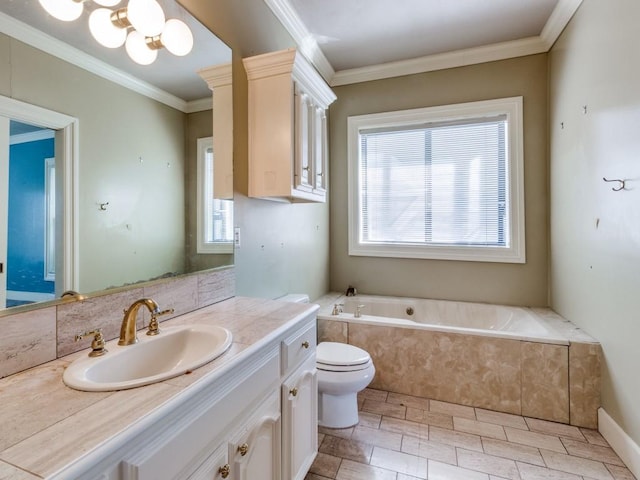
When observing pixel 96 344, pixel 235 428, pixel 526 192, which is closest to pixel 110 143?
pixel 96 344

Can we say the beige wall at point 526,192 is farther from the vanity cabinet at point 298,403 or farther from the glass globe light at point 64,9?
the glass globe light at point 64,9

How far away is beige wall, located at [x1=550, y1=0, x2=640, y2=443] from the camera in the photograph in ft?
5.23

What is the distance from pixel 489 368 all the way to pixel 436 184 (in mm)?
1635

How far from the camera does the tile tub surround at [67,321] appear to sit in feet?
2.85

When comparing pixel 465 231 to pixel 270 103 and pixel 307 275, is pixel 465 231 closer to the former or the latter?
pixel 307 275

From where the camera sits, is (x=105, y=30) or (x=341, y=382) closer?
(x=105, y=30)

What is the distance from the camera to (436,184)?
119 inches

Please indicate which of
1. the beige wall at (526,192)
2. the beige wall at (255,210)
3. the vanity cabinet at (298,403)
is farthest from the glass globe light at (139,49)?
the beige wall at (526,192)

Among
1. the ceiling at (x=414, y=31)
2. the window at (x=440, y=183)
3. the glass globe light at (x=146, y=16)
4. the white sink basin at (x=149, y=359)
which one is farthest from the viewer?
the window at (x=440, y=183)

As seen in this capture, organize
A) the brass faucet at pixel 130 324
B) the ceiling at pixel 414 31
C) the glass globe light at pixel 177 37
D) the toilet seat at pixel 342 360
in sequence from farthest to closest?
the ceiling at pixel 414 31 < the toilet seat at pixel 342 360 < the glass globe light at pixel 177 37 < the brass faucet at pixel 130 324

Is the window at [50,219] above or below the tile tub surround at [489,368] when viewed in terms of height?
above

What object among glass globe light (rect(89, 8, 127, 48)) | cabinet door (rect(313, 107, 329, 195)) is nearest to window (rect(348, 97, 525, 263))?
cabinet door (rect(313, 107, 329, 195))

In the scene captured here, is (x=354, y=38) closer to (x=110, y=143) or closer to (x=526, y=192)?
(x=526, y=192)

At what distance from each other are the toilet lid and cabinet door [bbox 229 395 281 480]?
29.0 inches
